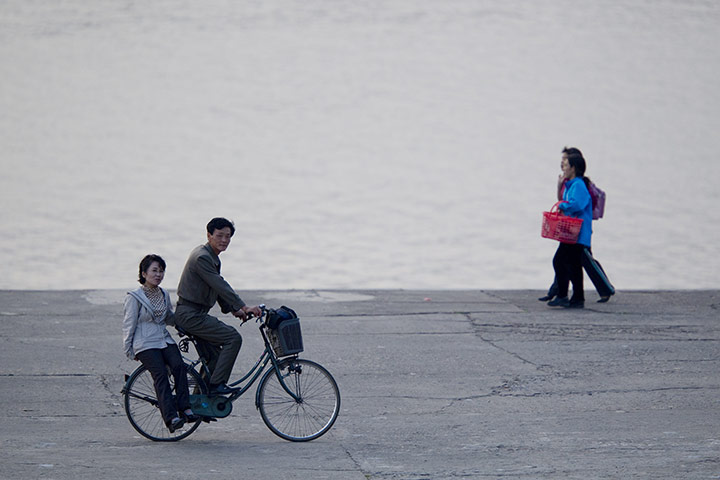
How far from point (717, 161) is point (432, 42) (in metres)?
10.8

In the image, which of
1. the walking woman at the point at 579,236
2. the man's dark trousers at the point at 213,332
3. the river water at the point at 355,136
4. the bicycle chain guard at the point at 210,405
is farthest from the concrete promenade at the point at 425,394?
the river water at the point at 355,136

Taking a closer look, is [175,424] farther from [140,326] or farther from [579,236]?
[579,236]

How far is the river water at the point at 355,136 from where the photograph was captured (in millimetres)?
21297

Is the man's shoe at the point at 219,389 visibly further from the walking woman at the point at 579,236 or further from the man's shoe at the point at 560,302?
the man's shoe at the point at 560,302

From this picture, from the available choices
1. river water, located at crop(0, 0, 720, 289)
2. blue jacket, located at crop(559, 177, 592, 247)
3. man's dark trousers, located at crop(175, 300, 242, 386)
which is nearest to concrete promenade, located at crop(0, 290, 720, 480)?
man's dark trousers, located at crop(175, 300, 242, 386)

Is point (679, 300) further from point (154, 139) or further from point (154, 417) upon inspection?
point (154, 139)

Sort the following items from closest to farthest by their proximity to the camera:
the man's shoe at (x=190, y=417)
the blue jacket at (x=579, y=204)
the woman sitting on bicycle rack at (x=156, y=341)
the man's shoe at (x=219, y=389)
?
1. the woman sitting on bicycle rack at (x=156, y=341)
2. the man's shoe at (x=190, y=417)
3. the man's shoe at (x=219, y=389)
4. the blue jacket at (x=579, y=204)

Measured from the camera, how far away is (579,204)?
12.4m

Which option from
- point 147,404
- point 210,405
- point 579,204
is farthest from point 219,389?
point 579,204

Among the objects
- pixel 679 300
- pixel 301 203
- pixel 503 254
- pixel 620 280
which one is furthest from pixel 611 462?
pixel 301 203

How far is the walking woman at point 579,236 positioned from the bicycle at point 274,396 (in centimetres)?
585

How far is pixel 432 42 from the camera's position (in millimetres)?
36719

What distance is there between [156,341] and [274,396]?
935 millimetres

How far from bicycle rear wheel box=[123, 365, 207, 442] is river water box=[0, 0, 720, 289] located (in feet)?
33.8
